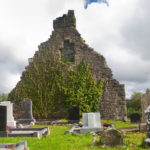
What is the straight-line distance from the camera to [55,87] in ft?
67.8

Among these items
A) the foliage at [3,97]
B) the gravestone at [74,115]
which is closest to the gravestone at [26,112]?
the gravestone at [74,115]

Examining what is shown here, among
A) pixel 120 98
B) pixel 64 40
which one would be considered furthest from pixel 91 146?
pixel 64 40

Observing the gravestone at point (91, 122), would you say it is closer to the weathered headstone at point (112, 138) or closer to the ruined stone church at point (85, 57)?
the weathered headstone at point (112, 138)

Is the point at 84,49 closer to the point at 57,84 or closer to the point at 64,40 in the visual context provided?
the point at 64,40

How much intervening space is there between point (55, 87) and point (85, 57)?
4239 millimetres

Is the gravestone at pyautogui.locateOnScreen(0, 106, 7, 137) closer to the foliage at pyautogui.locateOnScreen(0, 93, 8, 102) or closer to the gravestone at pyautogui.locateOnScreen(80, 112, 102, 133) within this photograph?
the gravestone at pyautogui.locateOnScreen(80, 112, 102, 133)

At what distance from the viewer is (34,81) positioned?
21234 millimetres

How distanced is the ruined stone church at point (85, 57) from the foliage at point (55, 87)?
2.02 feet

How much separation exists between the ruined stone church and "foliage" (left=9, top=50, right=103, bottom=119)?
0.62 m

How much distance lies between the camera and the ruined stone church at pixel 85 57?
19641 mm

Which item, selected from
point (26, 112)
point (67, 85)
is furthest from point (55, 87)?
point (26, 112)

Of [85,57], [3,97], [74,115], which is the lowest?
[74,115]

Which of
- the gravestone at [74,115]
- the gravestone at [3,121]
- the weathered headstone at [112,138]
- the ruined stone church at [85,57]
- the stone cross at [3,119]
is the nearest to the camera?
the weathered headstone at [112,138]

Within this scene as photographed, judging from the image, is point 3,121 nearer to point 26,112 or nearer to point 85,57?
point 26,112
